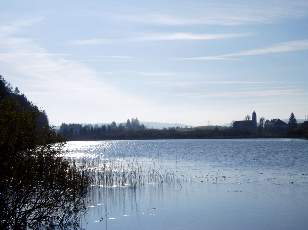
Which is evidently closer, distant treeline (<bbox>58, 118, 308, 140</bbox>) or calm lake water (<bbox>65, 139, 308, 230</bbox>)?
calm lake water (<bbox>65, 139, 308, 230</bbox>)

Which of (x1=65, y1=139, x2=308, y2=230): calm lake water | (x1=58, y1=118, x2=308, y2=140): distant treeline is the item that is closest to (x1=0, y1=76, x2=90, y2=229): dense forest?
(x1=65, y1=139, x2=308, y2=230): calm lake water

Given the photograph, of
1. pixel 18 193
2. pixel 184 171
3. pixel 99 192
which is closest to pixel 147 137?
pixel 184 171

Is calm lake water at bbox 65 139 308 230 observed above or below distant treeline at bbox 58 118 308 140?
below

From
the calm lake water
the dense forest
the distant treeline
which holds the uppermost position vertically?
the distant treeline

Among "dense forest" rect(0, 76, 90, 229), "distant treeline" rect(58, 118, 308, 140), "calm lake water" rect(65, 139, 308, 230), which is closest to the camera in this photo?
"dense forest" rect(0, 76, 90, 229)

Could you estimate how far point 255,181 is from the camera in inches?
1391

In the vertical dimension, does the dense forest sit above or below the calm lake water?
above

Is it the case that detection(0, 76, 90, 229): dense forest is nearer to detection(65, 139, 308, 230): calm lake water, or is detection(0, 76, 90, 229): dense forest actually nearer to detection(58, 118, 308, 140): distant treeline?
detection(65, 139, 308, 230): calm lake water

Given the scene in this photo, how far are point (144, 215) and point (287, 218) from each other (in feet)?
20.6

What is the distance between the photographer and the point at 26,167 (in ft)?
49.1

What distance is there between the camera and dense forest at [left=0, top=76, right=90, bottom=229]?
1441cm

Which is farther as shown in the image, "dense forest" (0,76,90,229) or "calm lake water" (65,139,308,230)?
"calm lake water" (65,139,308,230)

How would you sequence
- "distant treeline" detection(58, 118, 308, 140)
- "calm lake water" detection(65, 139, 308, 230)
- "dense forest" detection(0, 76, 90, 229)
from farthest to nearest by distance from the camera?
"distant treeline" detection(58, 118, 308, 140), "calm lake water" detection(65, 139, 308, 230), "dense forest" detection(0, 76, 90, 229)

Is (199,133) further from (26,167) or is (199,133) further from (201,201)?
(26,167)
